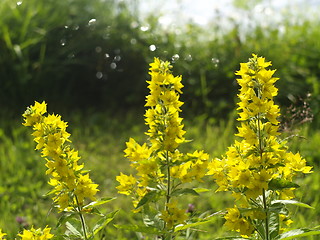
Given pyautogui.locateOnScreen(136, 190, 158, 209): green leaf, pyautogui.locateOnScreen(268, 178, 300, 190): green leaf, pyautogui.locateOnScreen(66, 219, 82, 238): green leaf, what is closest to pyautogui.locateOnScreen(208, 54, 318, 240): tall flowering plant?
pyautogui.locateOnScreen(268, 178, 300, 190): green leaf

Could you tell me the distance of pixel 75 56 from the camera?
17.3 feet

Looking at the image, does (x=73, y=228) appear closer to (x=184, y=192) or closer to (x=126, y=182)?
(x=126, y=182)

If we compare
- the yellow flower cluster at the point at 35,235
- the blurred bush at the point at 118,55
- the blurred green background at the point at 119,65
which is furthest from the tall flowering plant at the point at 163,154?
the blurred bush at the point at 118,55

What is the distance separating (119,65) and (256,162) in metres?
3.75

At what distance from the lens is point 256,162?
178 centimetres

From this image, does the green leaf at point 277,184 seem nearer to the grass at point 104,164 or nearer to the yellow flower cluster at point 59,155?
the yellow flower cluster at point 59,155

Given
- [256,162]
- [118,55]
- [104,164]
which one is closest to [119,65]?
[118,55]

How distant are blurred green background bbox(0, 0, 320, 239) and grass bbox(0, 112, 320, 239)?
0.02 metres

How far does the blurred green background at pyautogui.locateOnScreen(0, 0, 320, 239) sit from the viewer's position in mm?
4602

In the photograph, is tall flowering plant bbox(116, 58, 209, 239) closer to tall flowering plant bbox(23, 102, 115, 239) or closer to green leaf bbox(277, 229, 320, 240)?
tall flowering plant bbox(23, 102, 115, 239)

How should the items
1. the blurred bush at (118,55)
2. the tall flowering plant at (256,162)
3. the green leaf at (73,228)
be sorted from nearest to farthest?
the tall flowering plant at (256,162) < the green leaf at (73,228) < the blurred bush at (118,55)

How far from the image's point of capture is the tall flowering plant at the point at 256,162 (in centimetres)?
176

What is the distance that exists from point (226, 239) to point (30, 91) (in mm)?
3517

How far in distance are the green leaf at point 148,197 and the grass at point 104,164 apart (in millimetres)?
1062
